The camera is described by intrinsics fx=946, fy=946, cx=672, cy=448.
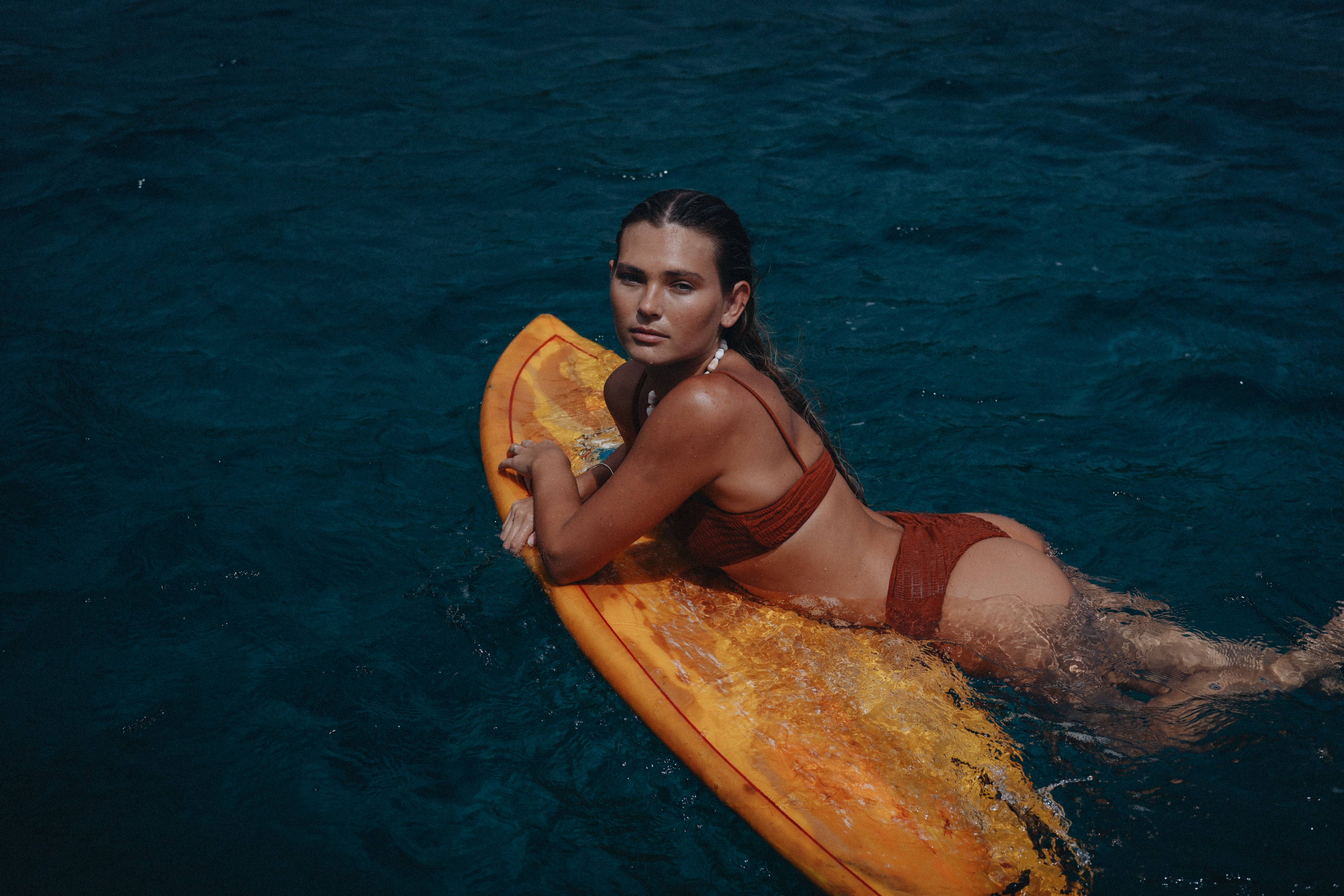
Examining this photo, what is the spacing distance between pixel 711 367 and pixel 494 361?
2665 millimetres

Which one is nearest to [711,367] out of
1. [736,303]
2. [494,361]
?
[736,303]

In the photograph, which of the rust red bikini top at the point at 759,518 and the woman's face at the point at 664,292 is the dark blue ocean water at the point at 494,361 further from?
the woman's face at the point at 664,292

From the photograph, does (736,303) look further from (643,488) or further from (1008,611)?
(1008,611)

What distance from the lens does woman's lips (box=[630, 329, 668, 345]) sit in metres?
2.67

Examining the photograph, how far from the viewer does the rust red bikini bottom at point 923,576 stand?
2.91 m

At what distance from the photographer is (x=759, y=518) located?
277 centimetres

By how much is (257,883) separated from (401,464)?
2.11m

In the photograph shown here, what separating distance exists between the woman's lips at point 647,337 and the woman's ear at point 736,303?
8.1 inches

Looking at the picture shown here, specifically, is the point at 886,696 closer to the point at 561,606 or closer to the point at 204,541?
the point at 561,606

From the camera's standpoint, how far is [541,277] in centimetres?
594

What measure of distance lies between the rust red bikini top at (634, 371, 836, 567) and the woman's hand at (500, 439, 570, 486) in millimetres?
607

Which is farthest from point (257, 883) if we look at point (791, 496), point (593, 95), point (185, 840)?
point (593, 95)

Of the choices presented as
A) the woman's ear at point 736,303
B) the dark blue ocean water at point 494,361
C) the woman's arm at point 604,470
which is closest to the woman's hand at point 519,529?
the woman's arm at point 604,470

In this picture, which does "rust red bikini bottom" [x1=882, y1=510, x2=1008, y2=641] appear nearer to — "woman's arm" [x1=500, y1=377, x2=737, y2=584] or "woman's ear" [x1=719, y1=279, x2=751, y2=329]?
"woman's arm" [x1=500, y1=377, x2=737, y2=584]
